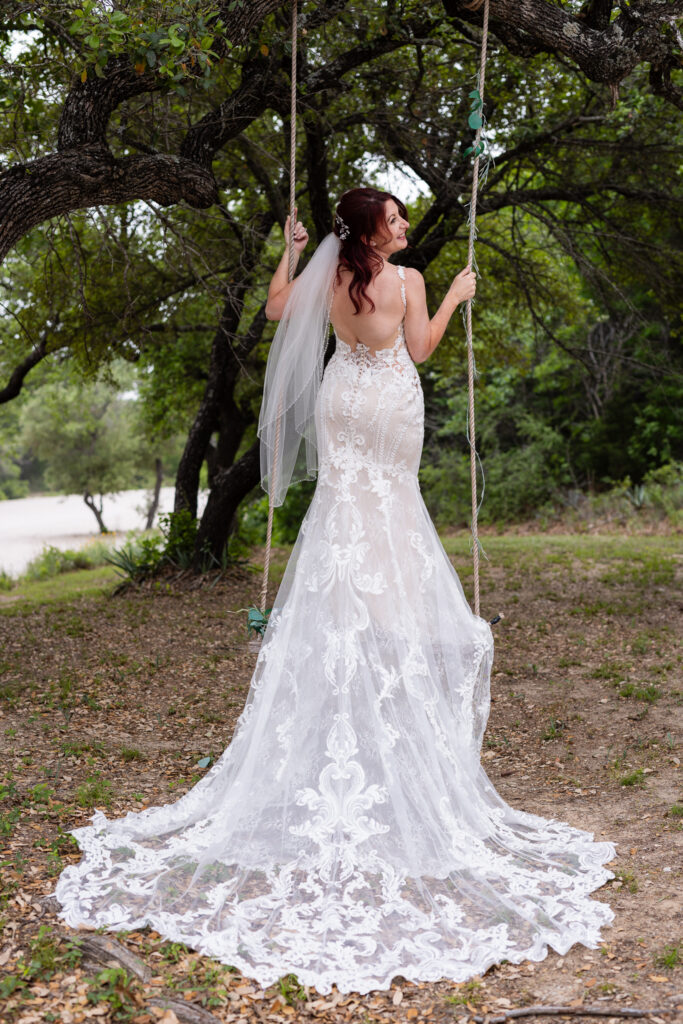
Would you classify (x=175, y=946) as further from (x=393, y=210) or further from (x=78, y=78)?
(x=78, y=78)

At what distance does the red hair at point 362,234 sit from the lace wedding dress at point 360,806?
10.6 inches

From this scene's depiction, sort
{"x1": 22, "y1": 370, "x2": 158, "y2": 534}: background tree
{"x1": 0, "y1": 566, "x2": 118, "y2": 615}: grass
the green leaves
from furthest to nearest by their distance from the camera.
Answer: {"x1": 22, "y1": 370, "x2": 158, "y2": 534}: background tree < {"x1": 0, "y1": 566, "x2": 118, "y2": 615}: grass < the green leaves

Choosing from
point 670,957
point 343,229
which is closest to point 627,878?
point 670,957

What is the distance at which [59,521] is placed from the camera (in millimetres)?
31266

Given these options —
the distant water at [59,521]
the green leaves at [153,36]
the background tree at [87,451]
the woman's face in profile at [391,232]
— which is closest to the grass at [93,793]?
the woman's face in profile at [391,232]

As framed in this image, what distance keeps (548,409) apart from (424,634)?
1467 cm

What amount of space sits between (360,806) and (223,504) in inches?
254

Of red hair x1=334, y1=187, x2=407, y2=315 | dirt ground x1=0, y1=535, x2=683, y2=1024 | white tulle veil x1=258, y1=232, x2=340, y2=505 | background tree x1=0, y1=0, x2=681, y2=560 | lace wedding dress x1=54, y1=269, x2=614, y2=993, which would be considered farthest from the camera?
background tree x1=0, y1=0, x2=681, y2=560

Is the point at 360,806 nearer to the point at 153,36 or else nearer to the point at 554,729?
the point at 554,729

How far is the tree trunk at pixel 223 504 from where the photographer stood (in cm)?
935

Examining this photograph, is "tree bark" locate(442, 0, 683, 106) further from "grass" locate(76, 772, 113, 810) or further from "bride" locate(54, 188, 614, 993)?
"grass" locate(76, 772, 113, 810)

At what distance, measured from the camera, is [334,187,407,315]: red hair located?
3607mm

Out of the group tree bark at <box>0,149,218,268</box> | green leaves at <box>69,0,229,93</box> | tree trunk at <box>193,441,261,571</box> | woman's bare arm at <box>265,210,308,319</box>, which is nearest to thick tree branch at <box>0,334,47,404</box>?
tree trunk at <box>193,441,261,571</box>

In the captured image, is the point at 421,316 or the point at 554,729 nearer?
the point at 421,316
